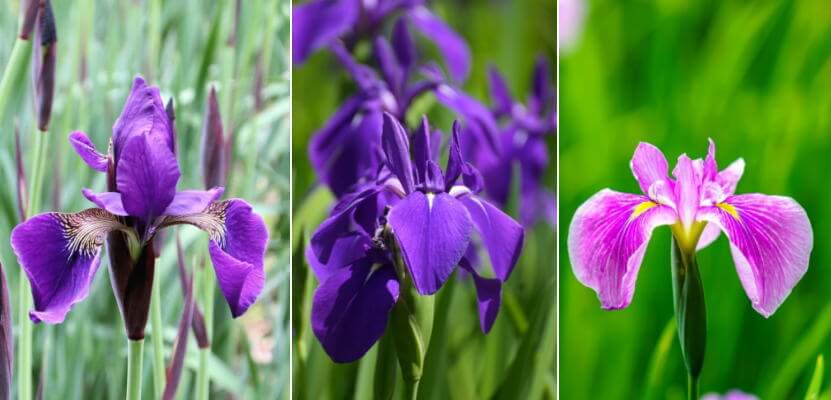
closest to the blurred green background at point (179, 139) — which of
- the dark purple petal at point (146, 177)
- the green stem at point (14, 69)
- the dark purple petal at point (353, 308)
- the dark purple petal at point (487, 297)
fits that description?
the green stem at point (14, 69)

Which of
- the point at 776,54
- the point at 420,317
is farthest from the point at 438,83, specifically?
the point at 776,54

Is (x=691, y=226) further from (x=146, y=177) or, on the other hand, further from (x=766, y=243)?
(x=146, y=177)

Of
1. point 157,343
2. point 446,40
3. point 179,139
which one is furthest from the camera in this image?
point 446,40

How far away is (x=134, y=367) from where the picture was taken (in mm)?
1268

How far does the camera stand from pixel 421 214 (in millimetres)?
1457

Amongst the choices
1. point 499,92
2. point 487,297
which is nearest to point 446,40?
point 499,92

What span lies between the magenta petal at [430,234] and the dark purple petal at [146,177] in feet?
1.17

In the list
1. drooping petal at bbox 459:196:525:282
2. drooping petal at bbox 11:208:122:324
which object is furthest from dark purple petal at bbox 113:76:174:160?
drooping petal at bbox 459:196:525:282

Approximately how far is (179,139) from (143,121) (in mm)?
205

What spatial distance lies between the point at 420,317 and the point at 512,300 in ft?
1.03

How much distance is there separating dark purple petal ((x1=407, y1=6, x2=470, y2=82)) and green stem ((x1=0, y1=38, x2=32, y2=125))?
2.22 ft

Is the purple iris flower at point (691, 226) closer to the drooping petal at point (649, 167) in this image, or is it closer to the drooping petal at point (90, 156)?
the drooping petal at point (649, 167)

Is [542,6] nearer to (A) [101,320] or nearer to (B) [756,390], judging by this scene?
(B) [756,390]

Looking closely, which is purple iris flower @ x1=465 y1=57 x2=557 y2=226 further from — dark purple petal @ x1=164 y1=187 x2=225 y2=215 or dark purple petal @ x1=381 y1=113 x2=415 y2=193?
dark purple petal @ x1=164 y1=187 x2=225 y2=215
